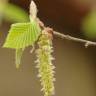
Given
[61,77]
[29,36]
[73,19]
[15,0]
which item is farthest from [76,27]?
[29,36]

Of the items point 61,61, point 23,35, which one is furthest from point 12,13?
point 61,61

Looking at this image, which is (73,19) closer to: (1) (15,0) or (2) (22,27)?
(1) (15,0)

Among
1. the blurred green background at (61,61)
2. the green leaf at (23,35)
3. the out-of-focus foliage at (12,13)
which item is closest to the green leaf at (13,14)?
the out-of-focus foliage at (12,13)

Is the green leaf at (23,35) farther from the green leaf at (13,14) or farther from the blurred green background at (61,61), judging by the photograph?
the blurred green background at (61,61)

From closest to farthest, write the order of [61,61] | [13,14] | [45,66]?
[45,66] < [13,14] < [61,61]

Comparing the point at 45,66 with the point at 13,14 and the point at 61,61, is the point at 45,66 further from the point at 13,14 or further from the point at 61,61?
the point at 61,61
